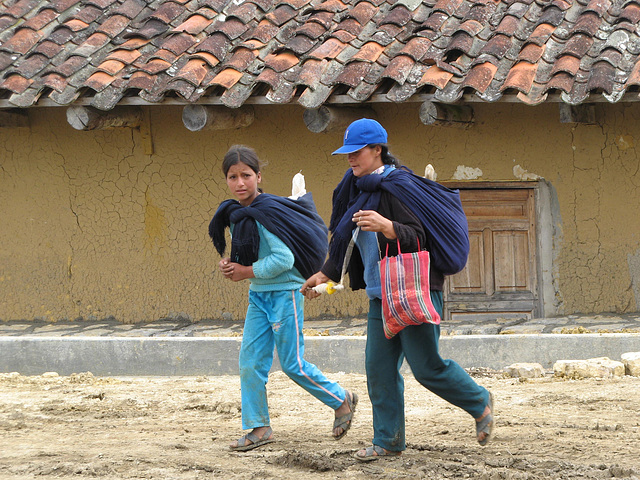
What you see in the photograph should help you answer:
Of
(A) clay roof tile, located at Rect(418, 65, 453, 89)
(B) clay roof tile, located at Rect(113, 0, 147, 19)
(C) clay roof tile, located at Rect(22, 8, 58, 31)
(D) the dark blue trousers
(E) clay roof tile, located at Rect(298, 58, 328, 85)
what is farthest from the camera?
(B) clay roof tile, located at Rect(113, 0, 147, 19)

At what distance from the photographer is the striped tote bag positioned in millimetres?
4258

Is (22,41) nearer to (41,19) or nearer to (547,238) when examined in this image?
(41,19)

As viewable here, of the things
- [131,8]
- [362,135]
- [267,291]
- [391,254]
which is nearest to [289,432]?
[267,291]

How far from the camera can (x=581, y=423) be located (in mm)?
5348

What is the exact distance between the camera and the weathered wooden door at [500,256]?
29.8 ft

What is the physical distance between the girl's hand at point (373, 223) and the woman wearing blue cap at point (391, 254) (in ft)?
0.07

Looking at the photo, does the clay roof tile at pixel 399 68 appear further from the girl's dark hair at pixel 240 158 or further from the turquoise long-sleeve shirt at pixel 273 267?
the turquoise long-sleeve shirt at pixel 273 267

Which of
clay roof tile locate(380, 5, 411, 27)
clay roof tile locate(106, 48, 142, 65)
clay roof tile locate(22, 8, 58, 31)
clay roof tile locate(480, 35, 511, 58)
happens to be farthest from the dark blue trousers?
clay roof tile locate(22, 8, 58, 31)

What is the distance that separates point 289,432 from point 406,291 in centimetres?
154

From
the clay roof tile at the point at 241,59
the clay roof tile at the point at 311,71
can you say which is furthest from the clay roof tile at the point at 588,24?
the clay roof tile at the point at 241,59

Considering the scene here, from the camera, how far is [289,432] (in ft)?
17.7

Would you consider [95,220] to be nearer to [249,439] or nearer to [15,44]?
[15,44]

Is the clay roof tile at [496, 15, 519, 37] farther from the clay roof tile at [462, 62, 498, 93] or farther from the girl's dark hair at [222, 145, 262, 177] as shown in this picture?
the girl's dark hair at [222, 145, 262, 177]

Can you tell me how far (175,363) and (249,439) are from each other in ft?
8.97
